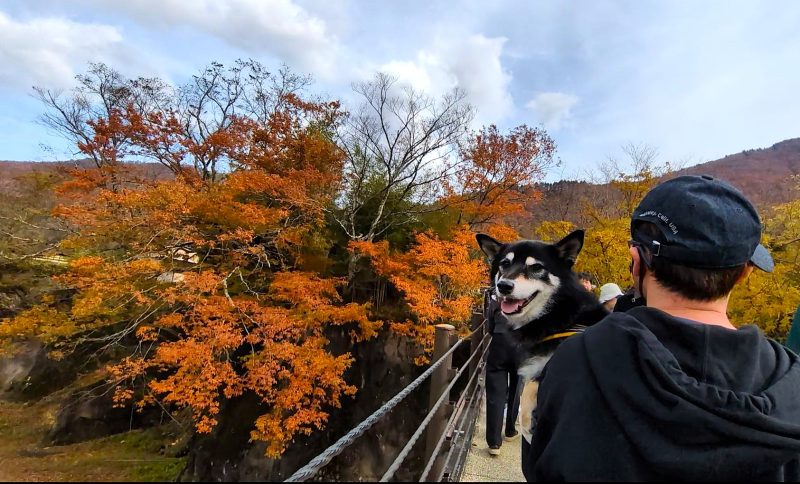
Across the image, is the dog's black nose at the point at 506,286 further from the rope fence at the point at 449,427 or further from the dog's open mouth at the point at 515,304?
the rope fence at the point at 449,427

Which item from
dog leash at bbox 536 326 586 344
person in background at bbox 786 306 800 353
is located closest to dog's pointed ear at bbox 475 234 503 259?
dog leash at bbox 536 326 586 344

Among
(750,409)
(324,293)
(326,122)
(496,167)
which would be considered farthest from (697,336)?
(326,122)

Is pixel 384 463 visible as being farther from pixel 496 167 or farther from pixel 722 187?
pixel 722 187

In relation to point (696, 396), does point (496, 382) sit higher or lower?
lower

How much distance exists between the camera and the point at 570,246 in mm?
2404

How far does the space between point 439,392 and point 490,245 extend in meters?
1.26

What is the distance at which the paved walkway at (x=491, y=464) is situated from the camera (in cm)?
339

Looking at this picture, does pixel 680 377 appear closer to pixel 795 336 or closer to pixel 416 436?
pixel 416 436

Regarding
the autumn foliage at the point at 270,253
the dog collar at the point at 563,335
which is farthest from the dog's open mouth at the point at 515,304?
the autumn foliage at the point at 270,253

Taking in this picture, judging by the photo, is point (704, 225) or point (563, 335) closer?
point (704, 225)

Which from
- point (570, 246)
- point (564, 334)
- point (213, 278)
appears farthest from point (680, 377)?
point (213, 278)

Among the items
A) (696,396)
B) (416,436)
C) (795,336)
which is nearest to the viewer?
(696,396)

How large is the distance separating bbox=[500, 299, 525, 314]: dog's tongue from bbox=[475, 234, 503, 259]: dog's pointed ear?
1.71 feet

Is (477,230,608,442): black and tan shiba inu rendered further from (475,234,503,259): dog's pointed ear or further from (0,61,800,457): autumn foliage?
(0,61,800,457): autumn foliage
